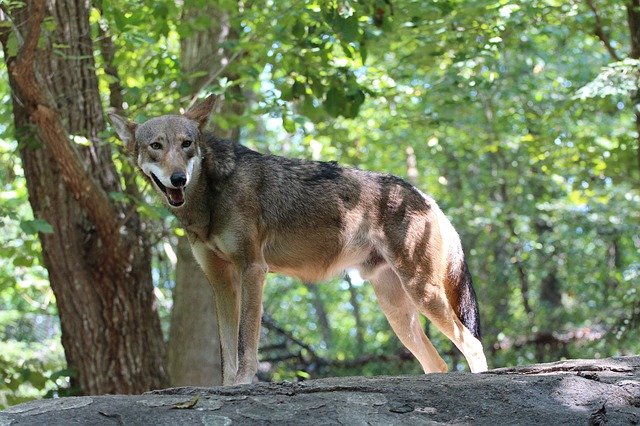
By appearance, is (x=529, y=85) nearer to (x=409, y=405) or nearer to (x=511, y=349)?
(x=511, y=349)

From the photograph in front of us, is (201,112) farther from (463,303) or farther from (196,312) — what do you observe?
(196,312)

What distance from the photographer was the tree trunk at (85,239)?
27.0ft

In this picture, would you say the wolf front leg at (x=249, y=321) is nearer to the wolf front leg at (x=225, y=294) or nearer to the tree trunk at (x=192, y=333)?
the wolf front leg at (x=225, y=294)

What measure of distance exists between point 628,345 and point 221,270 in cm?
882

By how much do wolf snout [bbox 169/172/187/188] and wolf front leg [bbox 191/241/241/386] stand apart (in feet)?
2.41

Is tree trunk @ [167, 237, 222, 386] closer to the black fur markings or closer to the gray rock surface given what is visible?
the black fur markings

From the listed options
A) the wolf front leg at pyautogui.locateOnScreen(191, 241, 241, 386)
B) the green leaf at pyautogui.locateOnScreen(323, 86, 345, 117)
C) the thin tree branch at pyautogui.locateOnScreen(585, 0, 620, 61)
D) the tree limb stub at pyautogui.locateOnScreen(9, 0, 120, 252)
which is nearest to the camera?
the wolf front leg at pyautogui.locateOnScreen(191, 241, 241, 386)

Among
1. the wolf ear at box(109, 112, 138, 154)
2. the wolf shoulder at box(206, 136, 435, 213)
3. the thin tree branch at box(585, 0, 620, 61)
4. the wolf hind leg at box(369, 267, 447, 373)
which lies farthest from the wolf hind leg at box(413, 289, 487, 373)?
the thin tree branch at box(585, 0, 620, 61)

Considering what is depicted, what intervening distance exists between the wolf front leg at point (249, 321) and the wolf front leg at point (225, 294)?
1.30ft

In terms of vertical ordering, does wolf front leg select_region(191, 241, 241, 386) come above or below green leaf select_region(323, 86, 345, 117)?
below

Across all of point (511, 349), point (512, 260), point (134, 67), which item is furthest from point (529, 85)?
point (134, 67)

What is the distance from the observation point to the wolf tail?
6.90 meters

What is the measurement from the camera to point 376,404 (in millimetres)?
4676

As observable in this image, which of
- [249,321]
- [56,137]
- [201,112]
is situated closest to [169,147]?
[201,112]
